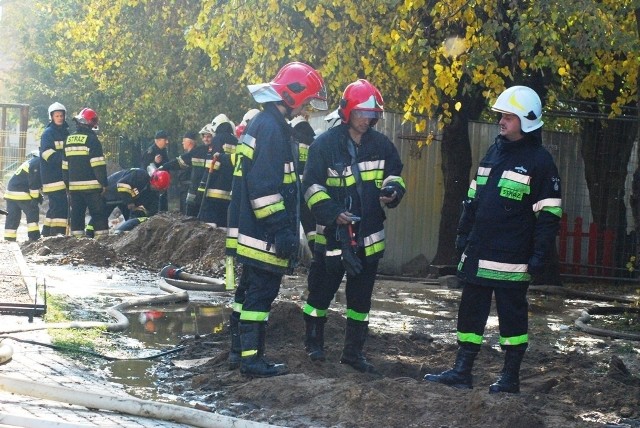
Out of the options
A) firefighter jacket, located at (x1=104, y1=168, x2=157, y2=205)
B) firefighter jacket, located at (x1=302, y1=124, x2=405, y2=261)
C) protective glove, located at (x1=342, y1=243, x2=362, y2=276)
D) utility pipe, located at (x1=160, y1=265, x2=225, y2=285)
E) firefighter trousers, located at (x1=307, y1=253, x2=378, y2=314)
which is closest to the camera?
protective glove, located at (x1=342, y1=243, x2=362, y2=276)

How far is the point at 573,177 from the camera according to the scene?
18.1 meters

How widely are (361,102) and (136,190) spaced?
467 inches

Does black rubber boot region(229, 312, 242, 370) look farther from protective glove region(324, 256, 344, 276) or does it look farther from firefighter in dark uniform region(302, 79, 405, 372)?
protective glove region(324, 256, 344, 276)

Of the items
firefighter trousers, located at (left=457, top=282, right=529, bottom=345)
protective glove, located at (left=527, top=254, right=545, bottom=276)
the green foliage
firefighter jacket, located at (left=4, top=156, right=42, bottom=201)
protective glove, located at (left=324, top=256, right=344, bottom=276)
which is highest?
the green foliage

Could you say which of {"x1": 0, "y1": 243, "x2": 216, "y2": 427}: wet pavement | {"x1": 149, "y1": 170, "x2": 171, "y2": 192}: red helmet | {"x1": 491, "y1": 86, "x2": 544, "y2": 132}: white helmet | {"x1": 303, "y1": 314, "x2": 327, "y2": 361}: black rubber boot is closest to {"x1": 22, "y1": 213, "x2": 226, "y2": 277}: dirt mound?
{"x1": 149, "y1": 170, "x2": 171, "y2": 192}: red helmet

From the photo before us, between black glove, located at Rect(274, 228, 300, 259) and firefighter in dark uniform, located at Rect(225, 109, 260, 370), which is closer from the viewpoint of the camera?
black glove, located at Rect(274, 228, 300, 259)

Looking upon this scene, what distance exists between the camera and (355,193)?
782 centimetres

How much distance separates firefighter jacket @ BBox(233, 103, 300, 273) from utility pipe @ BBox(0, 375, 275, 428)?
1676 millimetres

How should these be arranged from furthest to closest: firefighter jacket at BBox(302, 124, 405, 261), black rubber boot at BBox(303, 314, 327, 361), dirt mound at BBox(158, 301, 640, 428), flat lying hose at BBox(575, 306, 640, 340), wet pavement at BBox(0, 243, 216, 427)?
flat lying hose at BBox(575, 306, 640, 340), black rubber boot at BBox(303, 314, 327, 361), firefighter jacket at BBox(302, 124, 405, 261), dirt mound at BBox(158, 301, 640, 428), wet pavement at BBox(0, 243, 216, 427)

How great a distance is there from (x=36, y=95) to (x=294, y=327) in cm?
3047

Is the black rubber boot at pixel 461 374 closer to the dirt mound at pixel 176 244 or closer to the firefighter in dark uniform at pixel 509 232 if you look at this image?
the firefighter in dark uniform at pixel 509 232

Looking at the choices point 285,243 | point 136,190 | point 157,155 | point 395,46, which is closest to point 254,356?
point 285,243

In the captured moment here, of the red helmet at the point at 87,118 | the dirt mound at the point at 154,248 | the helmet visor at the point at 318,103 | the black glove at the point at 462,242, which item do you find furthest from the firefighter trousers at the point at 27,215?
the black glove at the point at 462,242

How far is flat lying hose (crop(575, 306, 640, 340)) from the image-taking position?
10289 mm
